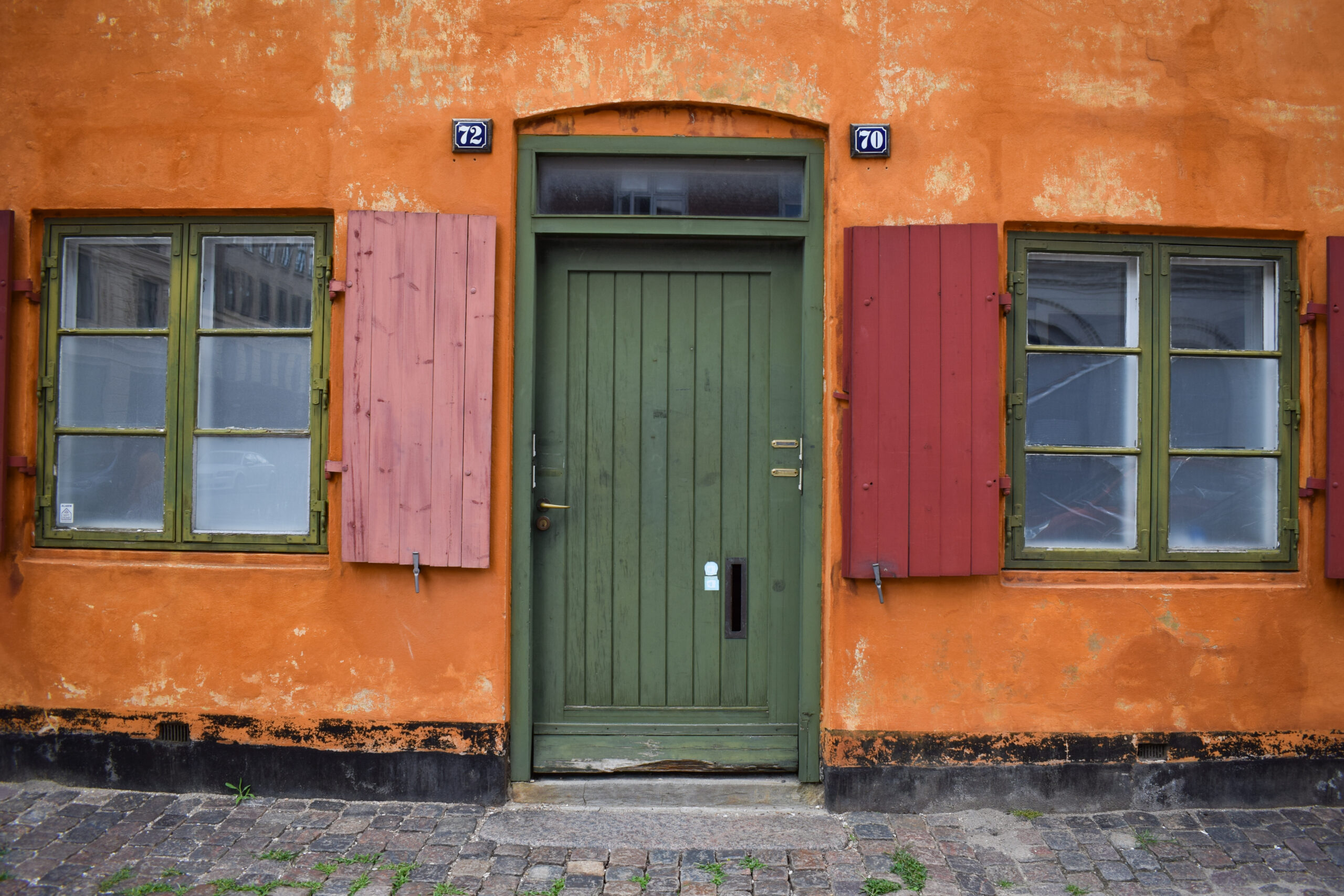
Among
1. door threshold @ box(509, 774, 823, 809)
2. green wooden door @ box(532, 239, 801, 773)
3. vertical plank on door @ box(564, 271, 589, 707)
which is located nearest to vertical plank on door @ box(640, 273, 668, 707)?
green wooden door @ box(532, 239, 801, 773)

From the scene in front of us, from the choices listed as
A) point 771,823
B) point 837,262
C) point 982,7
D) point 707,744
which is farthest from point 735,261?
point 771,823

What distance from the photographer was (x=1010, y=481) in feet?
12.3

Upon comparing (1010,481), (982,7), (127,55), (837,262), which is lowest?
(1010,481)

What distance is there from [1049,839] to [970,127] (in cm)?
302

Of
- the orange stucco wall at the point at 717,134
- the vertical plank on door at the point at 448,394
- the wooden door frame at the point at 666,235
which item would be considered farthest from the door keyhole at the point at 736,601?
the vertical plank on door at the point at 448,394

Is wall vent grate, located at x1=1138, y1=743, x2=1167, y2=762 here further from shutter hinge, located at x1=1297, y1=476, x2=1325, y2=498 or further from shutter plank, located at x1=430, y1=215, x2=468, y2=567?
shutter plank, located at x1=430, y1=215, x2=468, y2=567

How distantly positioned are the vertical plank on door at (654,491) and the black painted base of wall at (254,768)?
778 mm

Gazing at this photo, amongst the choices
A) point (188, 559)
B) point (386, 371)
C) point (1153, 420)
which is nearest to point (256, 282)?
point (386, 371)

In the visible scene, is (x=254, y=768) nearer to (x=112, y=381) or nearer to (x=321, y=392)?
(x=321, y=392)

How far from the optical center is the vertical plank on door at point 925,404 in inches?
144

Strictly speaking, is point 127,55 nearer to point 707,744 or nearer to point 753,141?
point 753,141

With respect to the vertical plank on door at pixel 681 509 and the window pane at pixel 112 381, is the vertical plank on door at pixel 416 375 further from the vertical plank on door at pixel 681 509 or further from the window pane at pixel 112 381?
the window pane at pixel 112 381

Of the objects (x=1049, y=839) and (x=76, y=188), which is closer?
(x=1049, y=839)

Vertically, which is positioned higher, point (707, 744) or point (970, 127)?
point (970, 127)
